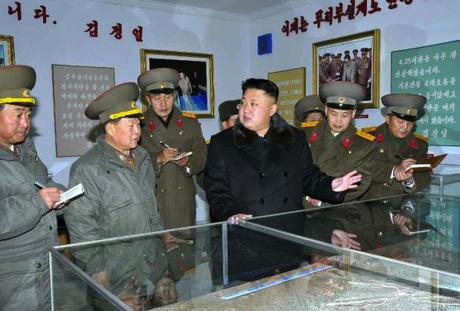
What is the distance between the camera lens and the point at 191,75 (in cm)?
472

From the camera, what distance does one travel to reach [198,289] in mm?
1312

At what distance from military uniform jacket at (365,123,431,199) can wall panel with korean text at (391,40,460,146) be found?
44 centimetres

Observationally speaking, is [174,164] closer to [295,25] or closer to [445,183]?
[445,183]

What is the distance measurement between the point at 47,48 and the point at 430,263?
373cm

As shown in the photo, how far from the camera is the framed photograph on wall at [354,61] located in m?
3.74

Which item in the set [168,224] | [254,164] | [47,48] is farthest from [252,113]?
[47,48]

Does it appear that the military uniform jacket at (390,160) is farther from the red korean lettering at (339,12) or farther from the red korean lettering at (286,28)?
the red korean lettering at (286,28)

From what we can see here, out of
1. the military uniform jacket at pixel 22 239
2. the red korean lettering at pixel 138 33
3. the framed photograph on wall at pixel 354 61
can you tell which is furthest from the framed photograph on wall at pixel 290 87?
the military uniform jacket at pixel 22 239

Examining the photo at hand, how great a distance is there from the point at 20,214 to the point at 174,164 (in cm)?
129

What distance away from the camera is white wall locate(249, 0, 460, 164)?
329cm

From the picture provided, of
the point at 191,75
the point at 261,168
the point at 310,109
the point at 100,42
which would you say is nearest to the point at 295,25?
the point at 191,75

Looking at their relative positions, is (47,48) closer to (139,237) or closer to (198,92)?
(198,92)

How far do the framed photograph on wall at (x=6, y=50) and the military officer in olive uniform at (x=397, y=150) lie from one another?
3024 mm

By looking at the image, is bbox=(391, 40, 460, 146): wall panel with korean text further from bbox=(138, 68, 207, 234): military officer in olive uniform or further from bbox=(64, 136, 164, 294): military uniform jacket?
bbox=(64, 136, 164, 294): military uniform jacket
